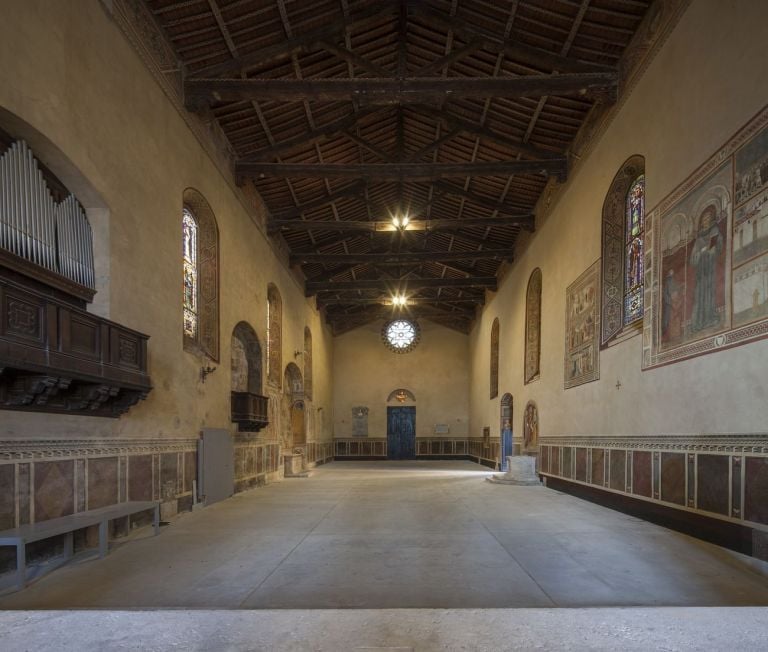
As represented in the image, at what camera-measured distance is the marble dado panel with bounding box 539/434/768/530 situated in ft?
20.1

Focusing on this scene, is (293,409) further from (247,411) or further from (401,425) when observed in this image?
(401,425)

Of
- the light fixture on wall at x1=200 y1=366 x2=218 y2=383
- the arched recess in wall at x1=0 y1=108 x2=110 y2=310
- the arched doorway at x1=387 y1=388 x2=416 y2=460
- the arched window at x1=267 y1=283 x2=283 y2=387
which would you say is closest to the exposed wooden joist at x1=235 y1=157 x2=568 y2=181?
the arched window at x1=267 y1=283 x2=283 y2=387

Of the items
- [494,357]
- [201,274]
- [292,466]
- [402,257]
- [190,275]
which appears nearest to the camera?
[190,275]

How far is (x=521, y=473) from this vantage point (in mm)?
15789

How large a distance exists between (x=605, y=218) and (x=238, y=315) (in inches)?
334

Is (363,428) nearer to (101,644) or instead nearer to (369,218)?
(369,218)

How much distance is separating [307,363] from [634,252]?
15.6 meters

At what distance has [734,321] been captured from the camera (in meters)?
6.52

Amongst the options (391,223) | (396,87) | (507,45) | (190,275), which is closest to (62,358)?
(190,275)

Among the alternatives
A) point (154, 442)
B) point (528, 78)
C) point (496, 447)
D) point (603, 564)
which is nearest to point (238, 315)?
point (154, 442)

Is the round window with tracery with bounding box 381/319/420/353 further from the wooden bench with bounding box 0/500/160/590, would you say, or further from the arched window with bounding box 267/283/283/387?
the wooden bench with bounding box 0/500/160/590

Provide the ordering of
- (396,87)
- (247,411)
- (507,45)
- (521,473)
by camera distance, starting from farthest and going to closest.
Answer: (521,473) → (247,411) → (396,87) → (507,45)

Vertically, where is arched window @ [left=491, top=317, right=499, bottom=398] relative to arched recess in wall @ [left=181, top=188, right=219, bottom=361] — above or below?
below

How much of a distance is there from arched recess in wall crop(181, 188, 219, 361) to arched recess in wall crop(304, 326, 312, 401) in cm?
1081
